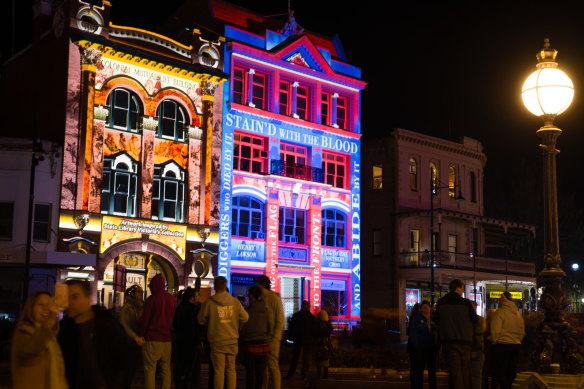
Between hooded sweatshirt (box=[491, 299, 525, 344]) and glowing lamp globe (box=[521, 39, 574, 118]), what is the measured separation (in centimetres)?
347

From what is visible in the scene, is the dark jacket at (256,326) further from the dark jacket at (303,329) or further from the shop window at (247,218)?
the shop window at (247,218)

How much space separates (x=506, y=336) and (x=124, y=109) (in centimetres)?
2539

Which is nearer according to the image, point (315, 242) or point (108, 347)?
point (108, 347)

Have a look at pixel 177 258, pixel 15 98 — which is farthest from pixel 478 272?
pixel 15 98

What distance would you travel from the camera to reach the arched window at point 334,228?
4309 cm

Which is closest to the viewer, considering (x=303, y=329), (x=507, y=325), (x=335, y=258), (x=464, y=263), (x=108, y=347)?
(x=108, y=347)

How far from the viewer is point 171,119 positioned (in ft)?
123

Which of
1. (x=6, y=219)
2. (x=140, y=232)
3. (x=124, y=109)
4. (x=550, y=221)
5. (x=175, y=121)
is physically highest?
(x=124, y=109)

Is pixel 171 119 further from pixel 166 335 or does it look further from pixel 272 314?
pixel 166 335

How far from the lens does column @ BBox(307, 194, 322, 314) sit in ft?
136

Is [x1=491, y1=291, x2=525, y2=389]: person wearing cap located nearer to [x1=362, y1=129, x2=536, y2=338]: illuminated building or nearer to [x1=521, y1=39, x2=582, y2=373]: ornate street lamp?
[x1=521, y1=39, x2=582, y2=373]: ornate street lamp

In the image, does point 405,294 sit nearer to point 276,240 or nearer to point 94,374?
point 276,240

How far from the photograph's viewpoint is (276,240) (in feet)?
132

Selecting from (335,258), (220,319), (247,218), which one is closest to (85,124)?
(247,218)
